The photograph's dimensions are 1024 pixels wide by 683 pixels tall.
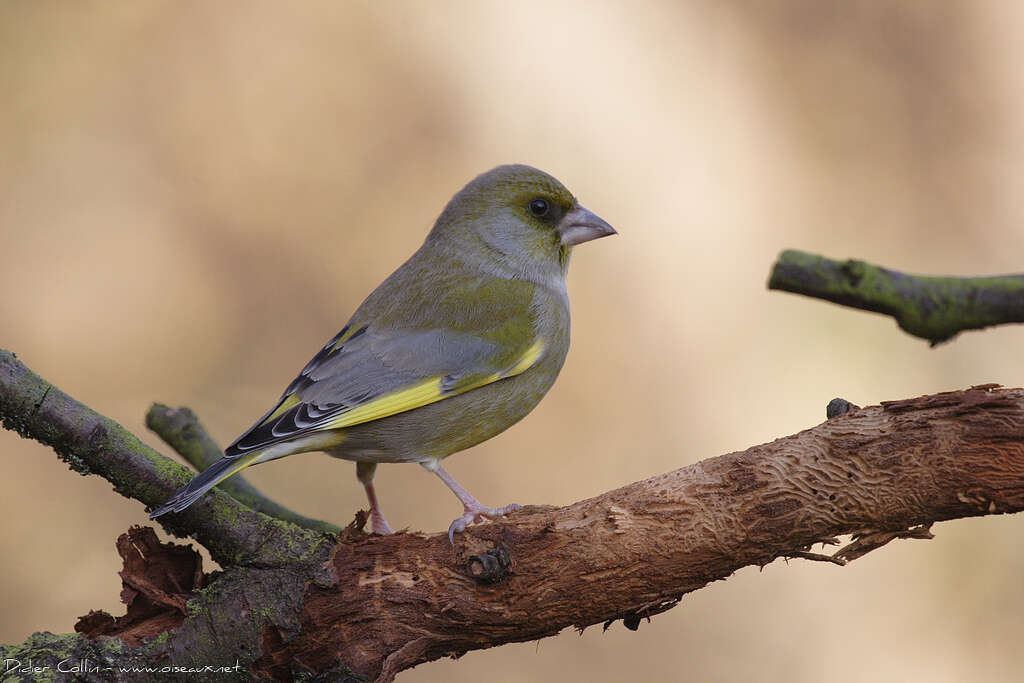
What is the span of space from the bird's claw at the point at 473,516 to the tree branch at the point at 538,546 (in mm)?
45

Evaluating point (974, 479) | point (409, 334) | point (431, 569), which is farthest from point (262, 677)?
point (974, 479)

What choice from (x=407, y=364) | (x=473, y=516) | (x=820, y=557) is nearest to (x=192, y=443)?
(x=407, y=364)

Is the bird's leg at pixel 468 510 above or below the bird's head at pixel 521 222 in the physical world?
below

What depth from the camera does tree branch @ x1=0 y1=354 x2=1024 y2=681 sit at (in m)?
2.87

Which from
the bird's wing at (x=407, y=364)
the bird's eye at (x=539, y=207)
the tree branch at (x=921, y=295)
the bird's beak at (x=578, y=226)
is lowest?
the tree branch at (x=921, y=295)

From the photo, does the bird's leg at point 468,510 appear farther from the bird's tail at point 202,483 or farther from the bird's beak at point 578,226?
the bird's beak at point 578,226

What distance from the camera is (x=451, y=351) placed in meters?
4.03

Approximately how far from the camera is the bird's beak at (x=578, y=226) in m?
4.59

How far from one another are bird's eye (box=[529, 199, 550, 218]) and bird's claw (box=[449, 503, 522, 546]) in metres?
1.41

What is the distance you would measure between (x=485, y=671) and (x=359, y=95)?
406 centimetres

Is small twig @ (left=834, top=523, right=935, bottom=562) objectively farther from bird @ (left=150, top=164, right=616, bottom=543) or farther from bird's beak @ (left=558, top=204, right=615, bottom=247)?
bird's beak @ (left=558, top=204, right=615, bottom=247)

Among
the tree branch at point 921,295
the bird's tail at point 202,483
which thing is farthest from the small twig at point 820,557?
the bird's tail at point 202,483

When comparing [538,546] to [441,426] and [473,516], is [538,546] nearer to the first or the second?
[473,516]

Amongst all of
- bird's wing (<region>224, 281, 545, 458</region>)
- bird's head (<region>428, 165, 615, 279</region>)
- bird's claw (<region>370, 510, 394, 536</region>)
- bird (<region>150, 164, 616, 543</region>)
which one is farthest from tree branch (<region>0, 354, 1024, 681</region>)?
bird's head (<region>428, 165, 615, 279</region>)
